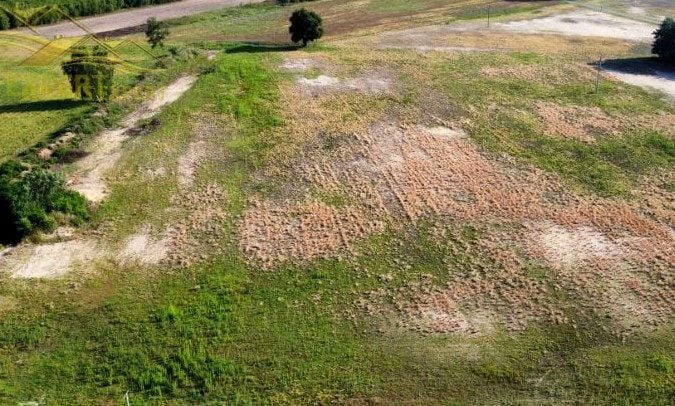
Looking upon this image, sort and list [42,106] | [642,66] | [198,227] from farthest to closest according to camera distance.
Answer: [642,66], [42,106], [198,227]

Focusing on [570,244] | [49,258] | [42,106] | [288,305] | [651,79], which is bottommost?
[288,305]

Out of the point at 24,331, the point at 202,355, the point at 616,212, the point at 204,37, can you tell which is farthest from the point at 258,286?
the point at 204,37

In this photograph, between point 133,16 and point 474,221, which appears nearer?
point 474,221

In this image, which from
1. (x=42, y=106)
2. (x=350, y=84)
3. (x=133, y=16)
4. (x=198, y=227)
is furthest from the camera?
(x=133, y=16)

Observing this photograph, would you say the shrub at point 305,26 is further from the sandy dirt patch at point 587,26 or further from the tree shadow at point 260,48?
the sandy dirt patch at point 587,26

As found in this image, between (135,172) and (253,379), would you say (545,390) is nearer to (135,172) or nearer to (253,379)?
(253,379)

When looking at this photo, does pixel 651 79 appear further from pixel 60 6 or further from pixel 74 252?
pixel 60 6

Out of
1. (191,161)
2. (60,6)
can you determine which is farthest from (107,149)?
(60,6)
